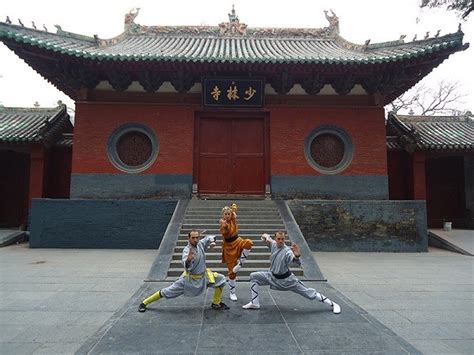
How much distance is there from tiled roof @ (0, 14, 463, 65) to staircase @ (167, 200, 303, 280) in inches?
158

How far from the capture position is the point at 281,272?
14.3ft

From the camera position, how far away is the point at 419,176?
11.9 m

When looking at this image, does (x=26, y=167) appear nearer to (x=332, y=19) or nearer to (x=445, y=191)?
(x=332, y=19)

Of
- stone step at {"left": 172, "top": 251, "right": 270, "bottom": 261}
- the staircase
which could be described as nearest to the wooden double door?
the staircase

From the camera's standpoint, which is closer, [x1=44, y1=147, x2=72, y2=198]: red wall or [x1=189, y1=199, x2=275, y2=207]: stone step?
[x1=189, y1=199, x2=275, y2=207]: stone step

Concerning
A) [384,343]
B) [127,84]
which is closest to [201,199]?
[127,84]

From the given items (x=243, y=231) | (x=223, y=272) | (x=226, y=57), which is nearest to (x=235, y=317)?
(x=223, y=272)

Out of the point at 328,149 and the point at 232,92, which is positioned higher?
the point at 232,92

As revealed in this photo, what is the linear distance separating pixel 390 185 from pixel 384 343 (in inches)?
402

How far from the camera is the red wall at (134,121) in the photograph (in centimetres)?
1046

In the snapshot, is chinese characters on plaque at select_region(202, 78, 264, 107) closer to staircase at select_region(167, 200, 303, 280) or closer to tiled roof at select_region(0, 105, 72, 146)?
staircase at select_region(167, 200, 303, 280)

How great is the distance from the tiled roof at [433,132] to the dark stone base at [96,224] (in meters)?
8.63

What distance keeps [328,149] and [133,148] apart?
6.16m

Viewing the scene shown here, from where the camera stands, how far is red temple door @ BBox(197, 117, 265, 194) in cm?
1080
